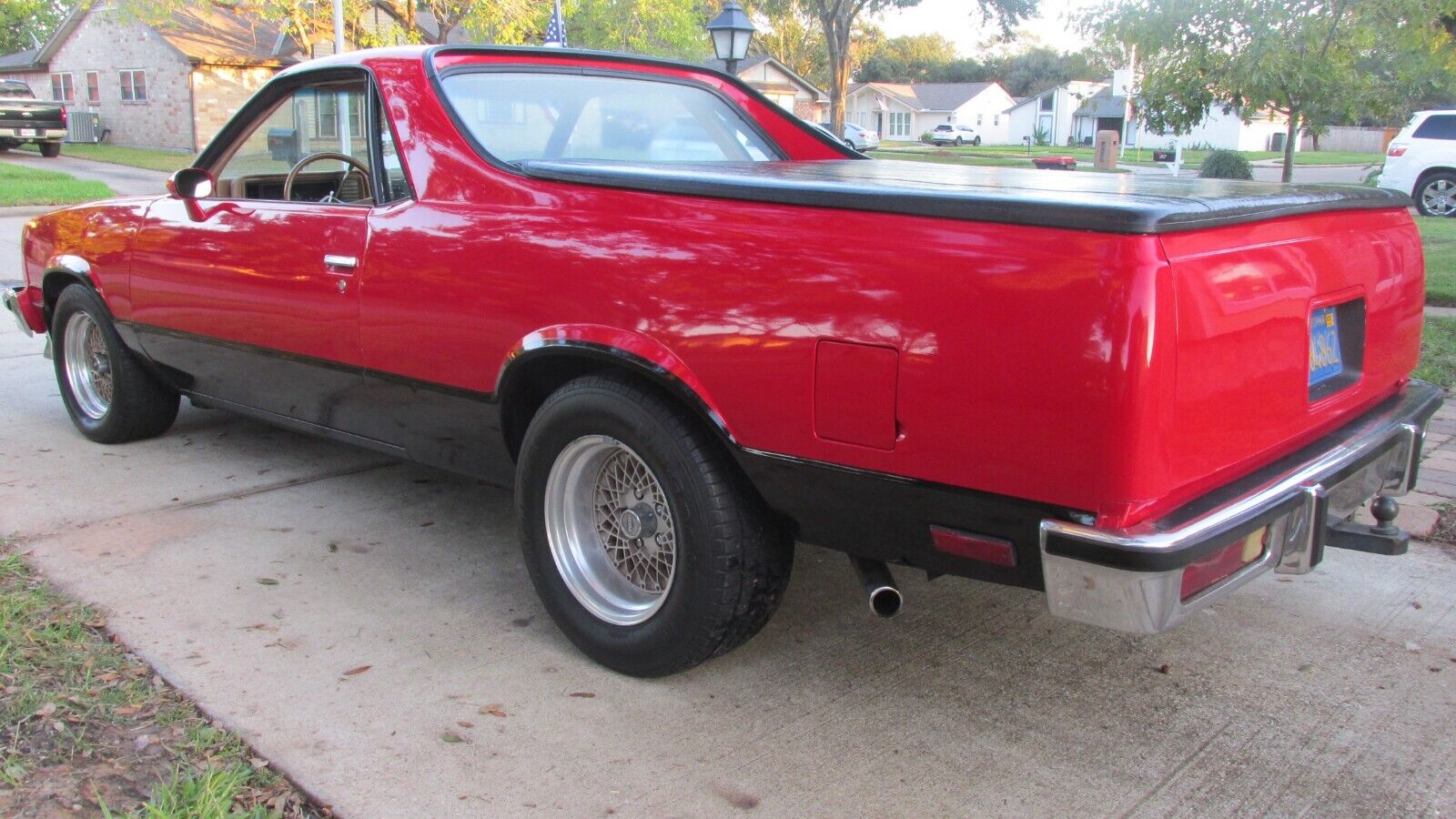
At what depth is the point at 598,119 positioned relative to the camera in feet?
13.1

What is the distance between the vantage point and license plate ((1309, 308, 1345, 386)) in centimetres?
273

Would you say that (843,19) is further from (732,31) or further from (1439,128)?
(732,31)

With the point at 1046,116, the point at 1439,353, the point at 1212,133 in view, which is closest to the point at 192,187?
the point at 1439,353

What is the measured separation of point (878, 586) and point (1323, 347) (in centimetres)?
123

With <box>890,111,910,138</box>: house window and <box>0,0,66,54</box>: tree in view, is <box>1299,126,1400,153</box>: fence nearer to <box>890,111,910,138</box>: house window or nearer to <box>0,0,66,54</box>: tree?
<box>890,111,910,138</box>: house window

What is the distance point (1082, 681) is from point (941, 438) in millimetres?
1150

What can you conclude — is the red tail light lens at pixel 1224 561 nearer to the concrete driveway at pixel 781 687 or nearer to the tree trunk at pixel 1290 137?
the concrete driveway at pixel 781 687

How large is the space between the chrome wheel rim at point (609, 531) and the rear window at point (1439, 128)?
18.0 metres

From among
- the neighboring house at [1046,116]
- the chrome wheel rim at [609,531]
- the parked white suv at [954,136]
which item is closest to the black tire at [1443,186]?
the chrome wheel rim at [609,531]

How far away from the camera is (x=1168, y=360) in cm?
216

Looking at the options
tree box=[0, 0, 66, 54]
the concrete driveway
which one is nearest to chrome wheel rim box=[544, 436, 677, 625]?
the concrete driveway

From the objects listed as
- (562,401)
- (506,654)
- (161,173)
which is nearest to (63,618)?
(506,654)

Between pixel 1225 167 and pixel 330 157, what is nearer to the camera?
pixel 330 157

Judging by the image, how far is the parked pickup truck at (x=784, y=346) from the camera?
7.30 feet
